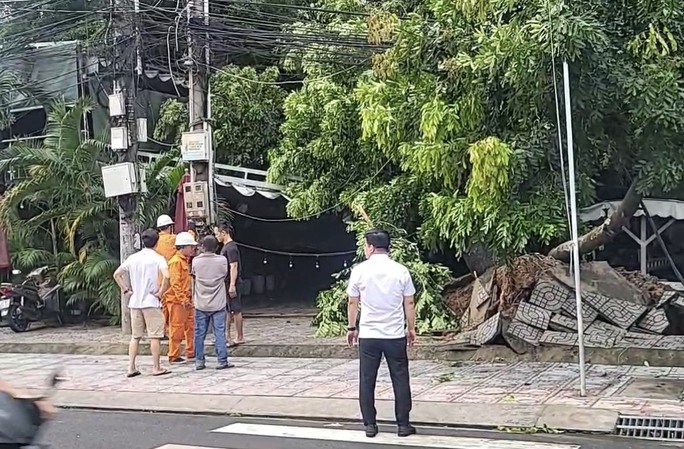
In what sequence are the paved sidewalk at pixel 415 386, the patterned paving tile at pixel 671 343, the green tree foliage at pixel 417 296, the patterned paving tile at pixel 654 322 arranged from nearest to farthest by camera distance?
the paved sidewalk at pixel 415 386
the patterned paving tile at pixel 671 343
the patterned paving tile at pixel 654 322
the green tree foliage at pixel 417 296

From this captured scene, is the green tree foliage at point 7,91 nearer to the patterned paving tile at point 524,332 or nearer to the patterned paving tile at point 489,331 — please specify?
the patterned paving tile at point 489,331

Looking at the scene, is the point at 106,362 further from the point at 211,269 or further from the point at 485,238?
the point at 485,238

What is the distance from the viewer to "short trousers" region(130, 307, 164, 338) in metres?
11.0

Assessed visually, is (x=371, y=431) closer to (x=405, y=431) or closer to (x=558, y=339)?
(x=405, y=431)

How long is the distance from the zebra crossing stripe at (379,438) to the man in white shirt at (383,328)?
0.48 ft

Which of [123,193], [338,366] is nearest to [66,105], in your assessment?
[123,193]

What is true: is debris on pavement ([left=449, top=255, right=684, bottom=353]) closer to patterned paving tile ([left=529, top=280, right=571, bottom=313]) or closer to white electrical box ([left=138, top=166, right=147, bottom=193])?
patterned paving tile ([left=529, top=280, right=571, bottom=313])

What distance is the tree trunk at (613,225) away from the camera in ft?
31.6

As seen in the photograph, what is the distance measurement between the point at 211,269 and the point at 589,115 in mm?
5136

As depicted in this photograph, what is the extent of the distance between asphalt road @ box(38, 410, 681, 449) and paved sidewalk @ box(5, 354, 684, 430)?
34 cm

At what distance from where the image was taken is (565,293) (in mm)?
11898

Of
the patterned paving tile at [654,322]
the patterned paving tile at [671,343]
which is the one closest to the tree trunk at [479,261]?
the patterned paving tile at [654,322]

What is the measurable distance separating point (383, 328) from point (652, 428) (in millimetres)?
2491

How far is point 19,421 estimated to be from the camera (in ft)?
10.7
